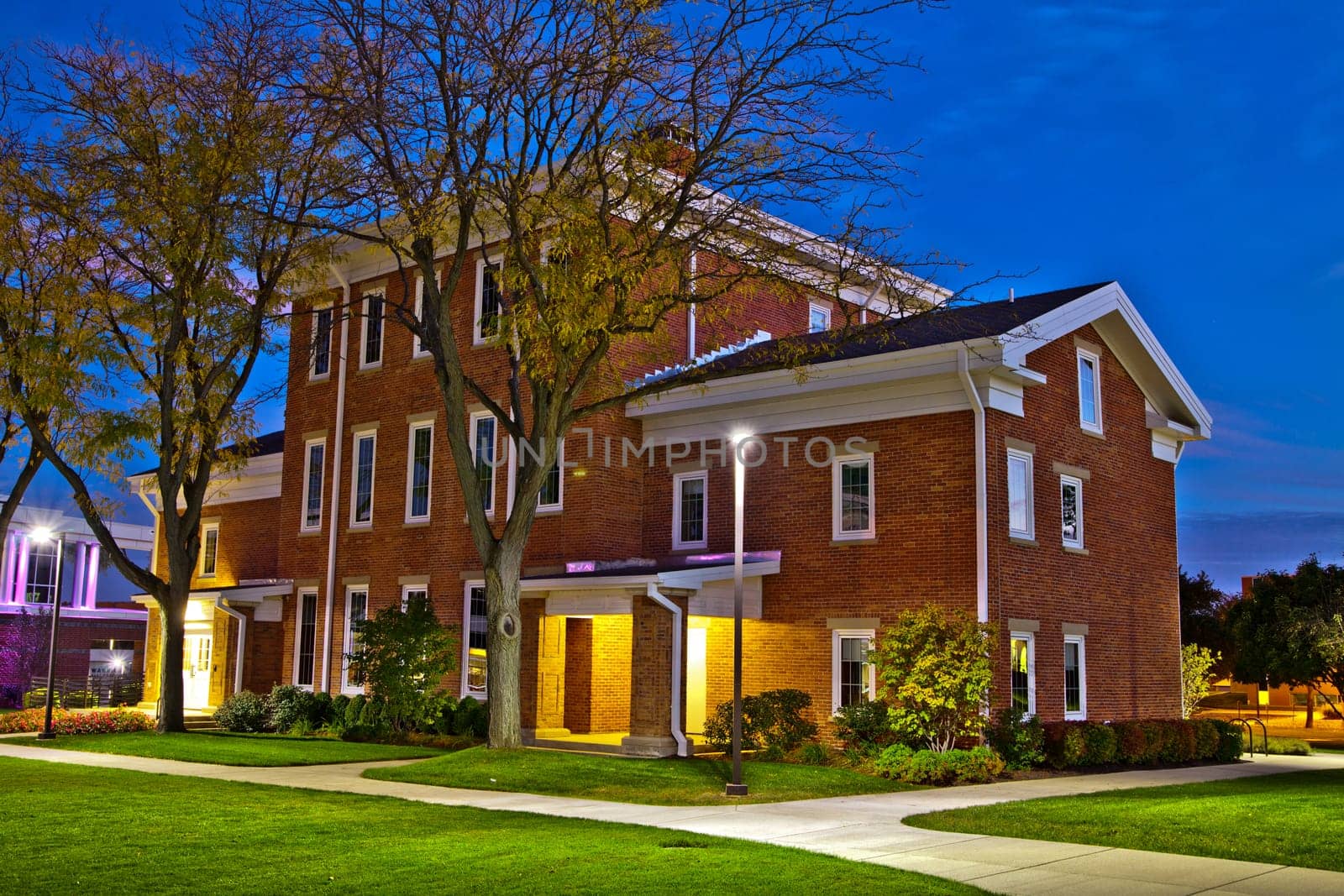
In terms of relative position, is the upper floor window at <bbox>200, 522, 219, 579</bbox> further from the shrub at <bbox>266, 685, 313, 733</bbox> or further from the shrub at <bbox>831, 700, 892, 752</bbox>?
the shrub at <bbox>831, 700, 892, 752</bbox>

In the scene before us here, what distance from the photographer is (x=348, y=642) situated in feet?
97.6

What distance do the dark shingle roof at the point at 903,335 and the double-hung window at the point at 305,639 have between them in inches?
476

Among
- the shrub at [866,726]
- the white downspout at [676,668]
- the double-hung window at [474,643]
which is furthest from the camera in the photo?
the double-hung window at [474,643]

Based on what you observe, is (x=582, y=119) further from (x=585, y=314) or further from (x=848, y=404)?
(x=848, y=404)

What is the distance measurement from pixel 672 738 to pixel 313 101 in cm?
1243

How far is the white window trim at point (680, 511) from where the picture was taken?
25.0 m

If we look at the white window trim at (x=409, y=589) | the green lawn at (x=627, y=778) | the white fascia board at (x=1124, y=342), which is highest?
the white fascia board at (x=1124, y=342)

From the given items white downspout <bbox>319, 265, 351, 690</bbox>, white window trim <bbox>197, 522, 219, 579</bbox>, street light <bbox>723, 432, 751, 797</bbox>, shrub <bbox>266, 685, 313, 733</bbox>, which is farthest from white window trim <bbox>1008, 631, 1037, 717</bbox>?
white window trim <bbox>197, 522, 219, 579</bbox>

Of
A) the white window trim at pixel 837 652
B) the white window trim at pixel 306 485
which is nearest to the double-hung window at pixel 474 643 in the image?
the white window trim at pixel 306 485

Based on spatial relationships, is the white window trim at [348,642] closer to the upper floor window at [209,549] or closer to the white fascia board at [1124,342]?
the upper floor window at [209,549]

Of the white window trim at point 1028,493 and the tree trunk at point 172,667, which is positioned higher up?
the white window trim at point 1028,493

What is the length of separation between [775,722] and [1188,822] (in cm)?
901

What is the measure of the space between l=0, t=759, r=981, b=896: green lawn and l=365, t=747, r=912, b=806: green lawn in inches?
104

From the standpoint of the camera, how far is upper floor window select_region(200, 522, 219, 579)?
120ft
